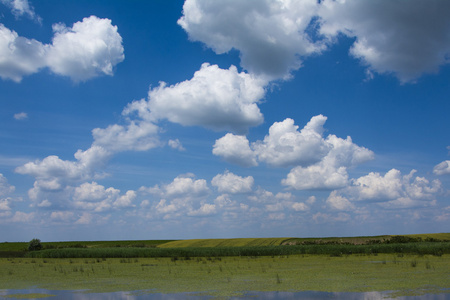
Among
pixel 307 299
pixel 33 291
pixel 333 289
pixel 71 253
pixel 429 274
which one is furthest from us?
pixel 71 253

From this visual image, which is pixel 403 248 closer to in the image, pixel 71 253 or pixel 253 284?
pixel 253 284

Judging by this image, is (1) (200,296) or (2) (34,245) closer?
(1) (200,296)

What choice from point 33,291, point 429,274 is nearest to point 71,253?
point 33,291

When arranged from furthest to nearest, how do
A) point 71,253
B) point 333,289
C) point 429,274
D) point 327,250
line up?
point 71,253
point 327,250
point 429,274
point 333,289

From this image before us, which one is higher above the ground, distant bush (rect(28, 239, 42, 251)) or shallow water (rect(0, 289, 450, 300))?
distant bush (rect(28, 239, 42, 251))

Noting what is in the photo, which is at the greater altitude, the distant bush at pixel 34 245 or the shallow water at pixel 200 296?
the distant bush at pixel 34 245

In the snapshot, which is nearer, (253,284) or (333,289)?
(333,289)

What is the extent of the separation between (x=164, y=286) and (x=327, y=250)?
95.7 feet

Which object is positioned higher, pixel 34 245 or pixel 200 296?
pixel 34 245

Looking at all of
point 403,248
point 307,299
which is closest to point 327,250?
point 403,248

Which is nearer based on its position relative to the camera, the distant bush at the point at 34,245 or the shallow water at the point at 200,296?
the shallow water at the point at 200,296

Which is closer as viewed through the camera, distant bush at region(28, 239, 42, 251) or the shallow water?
the shallow water

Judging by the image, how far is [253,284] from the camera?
16328 millimetres

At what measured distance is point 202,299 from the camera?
12695mm
